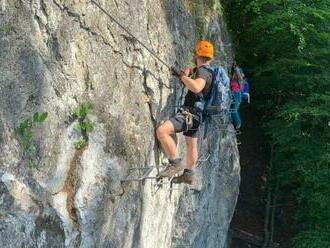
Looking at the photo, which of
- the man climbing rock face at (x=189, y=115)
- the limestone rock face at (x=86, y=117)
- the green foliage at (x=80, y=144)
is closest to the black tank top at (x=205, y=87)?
the man climbing rock face at (x=189, y=115)

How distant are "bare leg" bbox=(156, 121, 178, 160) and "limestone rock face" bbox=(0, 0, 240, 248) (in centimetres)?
19

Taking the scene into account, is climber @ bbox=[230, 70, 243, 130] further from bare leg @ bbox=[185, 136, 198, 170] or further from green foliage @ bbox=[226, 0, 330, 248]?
bare leg @ bbox=[185, 136, 198, 170]

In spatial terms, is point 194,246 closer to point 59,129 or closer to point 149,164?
point 149,164

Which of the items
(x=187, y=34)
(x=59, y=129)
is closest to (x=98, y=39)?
(x=59, y=129)

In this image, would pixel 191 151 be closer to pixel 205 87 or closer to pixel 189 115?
pixel 189 115

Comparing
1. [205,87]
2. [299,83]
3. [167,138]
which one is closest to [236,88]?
[299,83]

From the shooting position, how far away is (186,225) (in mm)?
10070

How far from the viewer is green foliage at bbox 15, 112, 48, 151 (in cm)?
522

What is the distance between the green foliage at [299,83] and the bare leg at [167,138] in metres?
6.14

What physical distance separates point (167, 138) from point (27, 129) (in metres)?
2.58

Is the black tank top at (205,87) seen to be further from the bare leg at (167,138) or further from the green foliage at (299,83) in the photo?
the green foliage at (299,83)

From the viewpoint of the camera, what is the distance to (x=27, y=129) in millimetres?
5312

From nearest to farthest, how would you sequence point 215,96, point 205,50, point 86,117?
point 86,117 → point 205,50 → point 215,96

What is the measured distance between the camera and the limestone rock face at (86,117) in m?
5.17
